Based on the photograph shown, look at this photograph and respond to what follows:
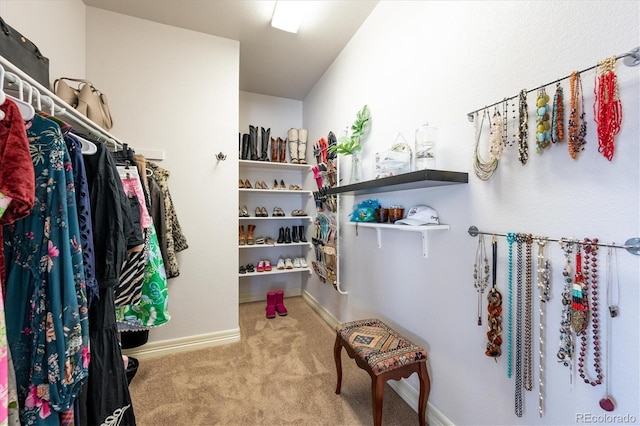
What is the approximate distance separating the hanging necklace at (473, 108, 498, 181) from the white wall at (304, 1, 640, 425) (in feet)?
0.11

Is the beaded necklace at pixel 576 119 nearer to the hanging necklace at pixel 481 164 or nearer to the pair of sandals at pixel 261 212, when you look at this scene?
the hanging necklace at pixel 481 164

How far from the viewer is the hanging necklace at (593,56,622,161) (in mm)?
762

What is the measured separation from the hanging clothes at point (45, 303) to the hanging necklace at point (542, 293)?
1508 mm

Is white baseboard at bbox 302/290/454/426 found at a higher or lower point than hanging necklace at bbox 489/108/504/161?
lower

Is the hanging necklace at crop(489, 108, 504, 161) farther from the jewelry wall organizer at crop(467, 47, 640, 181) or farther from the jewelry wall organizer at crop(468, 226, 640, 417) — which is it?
the jewelry wall organizer at crop(468, 226, 640, 417)

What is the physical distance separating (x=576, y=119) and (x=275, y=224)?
3058 millimetres

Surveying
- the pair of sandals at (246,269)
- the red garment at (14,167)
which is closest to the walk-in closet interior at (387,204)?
the red garment at (14,167)

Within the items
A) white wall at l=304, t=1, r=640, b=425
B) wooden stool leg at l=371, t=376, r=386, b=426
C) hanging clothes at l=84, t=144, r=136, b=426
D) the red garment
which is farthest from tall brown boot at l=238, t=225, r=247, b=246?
the red garment

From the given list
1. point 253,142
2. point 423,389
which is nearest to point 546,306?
point 423,389

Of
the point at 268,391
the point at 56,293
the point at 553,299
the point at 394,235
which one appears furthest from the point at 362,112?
the point at 268,391

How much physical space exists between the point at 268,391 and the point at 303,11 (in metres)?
2.74

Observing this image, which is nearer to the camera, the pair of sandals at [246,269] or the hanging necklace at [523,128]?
the hanging necklace at [523,128]

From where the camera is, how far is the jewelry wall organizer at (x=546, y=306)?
0.81 meters

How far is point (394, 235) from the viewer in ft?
5.72
